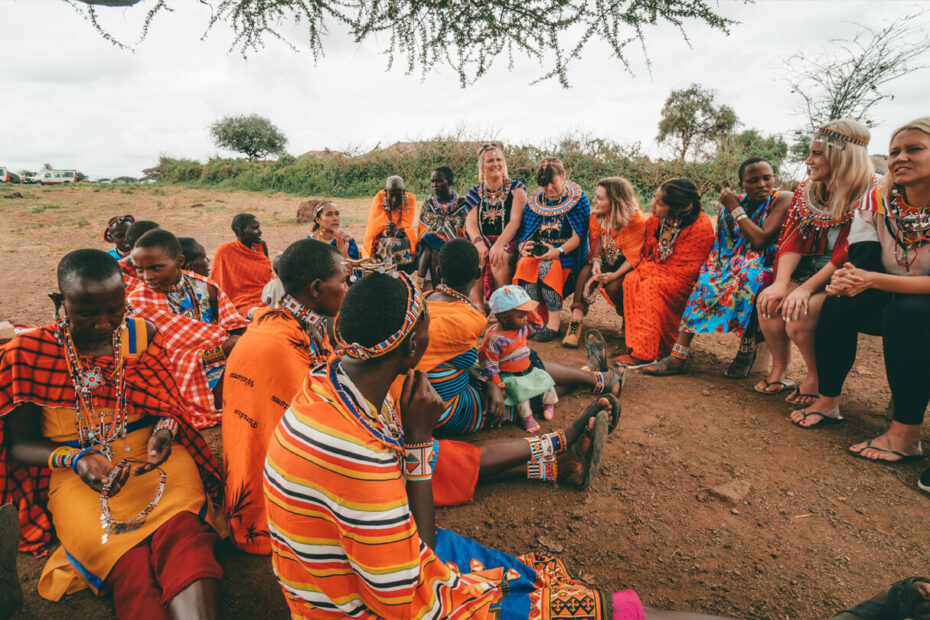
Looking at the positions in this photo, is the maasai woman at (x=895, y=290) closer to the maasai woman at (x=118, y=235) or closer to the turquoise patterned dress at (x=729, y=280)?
the turquoise patterned dress at (x=729, y=280)

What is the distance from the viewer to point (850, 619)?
1647 millimetres

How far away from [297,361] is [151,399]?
0.72 metres

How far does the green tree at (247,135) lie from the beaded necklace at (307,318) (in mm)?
35564

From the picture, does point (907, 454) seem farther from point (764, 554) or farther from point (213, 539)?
point (213, 539)

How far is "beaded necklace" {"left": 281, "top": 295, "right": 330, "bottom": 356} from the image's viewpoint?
243cm

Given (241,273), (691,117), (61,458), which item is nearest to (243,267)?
(241,273)

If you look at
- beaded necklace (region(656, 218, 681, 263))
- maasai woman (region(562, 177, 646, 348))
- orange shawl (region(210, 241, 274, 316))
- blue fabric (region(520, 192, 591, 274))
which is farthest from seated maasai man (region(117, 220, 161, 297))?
beaded necklace (region(656, 218, 681, 263))

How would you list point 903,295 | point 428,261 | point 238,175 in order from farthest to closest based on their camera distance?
point 238,175
point 428,261
point 903,295

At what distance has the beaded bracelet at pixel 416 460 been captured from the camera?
5.73 feet

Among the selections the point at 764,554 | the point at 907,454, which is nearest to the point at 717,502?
the point at 764,554

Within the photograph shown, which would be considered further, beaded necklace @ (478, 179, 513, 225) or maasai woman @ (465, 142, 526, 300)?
beaded necklace @ (478, 179, 513, 225)

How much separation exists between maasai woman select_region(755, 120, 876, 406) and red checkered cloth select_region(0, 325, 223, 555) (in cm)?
388

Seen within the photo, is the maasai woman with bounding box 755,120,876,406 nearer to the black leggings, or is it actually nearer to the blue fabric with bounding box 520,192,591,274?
the black leggings

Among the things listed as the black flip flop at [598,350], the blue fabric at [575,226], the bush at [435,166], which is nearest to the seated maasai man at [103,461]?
the black flip flop at [598,350]
